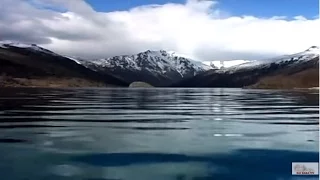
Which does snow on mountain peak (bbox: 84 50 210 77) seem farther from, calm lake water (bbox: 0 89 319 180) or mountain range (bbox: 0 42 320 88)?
calm lake water (bbox: 0 89 319 180)

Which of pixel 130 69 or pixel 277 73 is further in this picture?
pixel 277 73

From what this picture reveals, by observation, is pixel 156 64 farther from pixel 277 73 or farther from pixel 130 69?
pixel 277 73

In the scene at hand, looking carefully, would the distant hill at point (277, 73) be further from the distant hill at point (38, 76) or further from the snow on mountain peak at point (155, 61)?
the distant hill at point (38, 76)

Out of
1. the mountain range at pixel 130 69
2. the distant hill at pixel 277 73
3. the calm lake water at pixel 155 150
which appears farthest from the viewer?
the mountain range at pixel 130 69

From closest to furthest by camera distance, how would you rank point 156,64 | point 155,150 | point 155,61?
point 155,150
point 155,61
point 156,64

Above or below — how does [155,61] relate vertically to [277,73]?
below

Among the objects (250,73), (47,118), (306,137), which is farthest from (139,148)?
(250,73)

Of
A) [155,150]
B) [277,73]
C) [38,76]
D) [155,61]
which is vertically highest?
[277,73]

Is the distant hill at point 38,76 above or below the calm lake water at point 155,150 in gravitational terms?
above

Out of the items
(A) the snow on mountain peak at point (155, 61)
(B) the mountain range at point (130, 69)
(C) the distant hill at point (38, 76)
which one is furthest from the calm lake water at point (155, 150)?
(C) the distant hill at point (38, 76)

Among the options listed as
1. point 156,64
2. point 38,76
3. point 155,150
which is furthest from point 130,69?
point 38,76

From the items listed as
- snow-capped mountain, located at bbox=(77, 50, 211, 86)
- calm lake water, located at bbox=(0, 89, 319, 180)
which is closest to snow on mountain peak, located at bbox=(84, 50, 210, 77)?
snow-capped mountain, located at bbox=(77, 50, 211, 86)

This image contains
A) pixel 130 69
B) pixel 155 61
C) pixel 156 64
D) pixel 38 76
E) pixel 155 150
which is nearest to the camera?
pixel 155 150

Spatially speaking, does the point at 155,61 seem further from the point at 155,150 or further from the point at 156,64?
the point at 155,150
